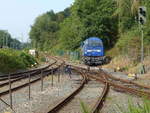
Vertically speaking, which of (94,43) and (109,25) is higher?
(109,25)

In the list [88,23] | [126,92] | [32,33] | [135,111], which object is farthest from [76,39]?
[32,33]

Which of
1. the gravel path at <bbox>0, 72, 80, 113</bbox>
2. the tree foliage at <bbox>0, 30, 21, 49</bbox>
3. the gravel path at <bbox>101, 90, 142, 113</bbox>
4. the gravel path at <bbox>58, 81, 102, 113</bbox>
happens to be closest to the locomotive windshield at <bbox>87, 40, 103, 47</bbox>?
the gravel path at <bbox>0, 72, 80, 113</bbox>

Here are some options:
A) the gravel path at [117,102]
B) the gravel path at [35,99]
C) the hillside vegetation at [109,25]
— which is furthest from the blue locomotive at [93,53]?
the gravel path at [117,102]

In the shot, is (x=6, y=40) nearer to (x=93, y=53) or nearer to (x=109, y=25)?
(x=109, y=25)

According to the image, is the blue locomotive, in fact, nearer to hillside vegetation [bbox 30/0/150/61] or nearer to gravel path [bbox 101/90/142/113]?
hillside vegetation [bbox 30/0/150/61]

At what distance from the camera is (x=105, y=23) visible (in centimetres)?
6369

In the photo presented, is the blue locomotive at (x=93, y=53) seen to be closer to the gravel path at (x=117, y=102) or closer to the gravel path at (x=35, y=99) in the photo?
the gravel path at (x=35, y=99)

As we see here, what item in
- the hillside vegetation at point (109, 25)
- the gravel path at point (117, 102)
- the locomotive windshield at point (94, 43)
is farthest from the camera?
the locomotive windshield at point (94, 43)

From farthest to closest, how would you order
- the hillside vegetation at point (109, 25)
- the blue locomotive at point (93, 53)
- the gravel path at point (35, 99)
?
the blue locomotive at point (93, 53) → the hillside vegetation at point (109, 25) → the gravel path at point (35, 99)

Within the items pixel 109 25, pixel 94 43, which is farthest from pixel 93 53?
pixel 109 25

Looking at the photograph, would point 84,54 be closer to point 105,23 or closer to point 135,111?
point 105,23

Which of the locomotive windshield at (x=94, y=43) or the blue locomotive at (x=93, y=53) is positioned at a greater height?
the locomotive windshield at (x=94, y=43)

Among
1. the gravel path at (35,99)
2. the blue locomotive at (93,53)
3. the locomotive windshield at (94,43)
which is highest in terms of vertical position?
the locomotive windshield at (94,43)

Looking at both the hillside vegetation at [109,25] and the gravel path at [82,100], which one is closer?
the gravel path at [82,100]
